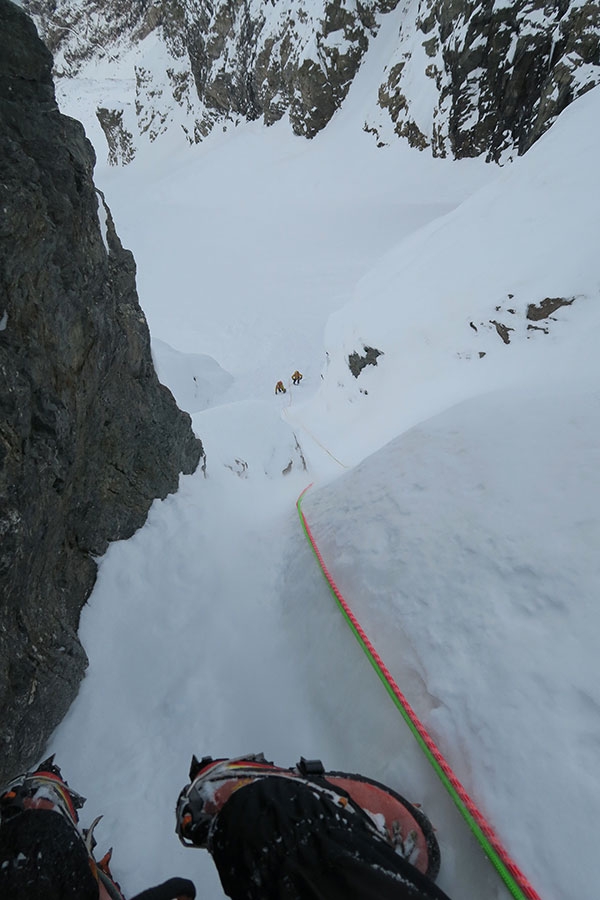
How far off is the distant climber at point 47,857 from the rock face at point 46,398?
43 centimetres


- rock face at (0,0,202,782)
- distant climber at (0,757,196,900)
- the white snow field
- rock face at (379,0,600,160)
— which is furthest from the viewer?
rock face at (379,0,600,160)

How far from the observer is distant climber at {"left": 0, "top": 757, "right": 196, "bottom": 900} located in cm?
161

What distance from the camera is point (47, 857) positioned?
1.68 metres

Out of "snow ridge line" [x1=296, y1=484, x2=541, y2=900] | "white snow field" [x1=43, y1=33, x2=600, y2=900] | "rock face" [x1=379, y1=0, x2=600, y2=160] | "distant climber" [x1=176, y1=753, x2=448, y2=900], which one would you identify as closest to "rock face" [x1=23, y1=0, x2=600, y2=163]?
"rock face" [x1=379, y1=0, x2=600, y2=160]

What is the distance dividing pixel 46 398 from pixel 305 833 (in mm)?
2341


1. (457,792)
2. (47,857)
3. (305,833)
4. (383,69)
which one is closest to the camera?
(305,833)

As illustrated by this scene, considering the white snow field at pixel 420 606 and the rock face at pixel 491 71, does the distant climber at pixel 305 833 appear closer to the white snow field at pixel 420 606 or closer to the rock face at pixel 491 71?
the white snow field at pixel 420 606

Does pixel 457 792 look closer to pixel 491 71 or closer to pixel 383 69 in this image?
pixel 491 71

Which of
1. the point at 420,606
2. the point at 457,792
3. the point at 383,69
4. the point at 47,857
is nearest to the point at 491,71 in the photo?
the point at 383,69

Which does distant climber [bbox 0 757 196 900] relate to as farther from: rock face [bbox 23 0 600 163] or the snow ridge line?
rock face [bbox 23 0 600 163]

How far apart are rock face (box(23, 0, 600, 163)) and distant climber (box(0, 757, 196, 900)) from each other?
24786mm

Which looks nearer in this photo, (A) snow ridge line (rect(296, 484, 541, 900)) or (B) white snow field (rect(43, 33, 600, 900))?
(A) snow ridge line (rect(296, 484, 541, 900))

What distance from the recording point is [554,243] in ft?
25.1

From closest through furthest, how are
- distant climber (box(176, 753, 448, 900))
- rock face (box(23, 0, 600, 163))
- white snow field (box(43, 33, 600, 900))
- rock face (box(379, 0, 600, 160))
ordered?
distant climber (box(176, 753, 448, 900)), white snow field (box(43, 33, 600, 900)), rock face (box(379, 0, 600, 160)), rock face (box(23, 0, 600, 163))
